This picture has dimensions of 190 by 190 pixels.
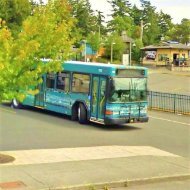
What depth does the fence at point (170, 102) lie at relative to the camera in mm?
27156

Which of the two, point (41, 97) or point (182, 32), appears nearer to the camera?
point (41, 97)

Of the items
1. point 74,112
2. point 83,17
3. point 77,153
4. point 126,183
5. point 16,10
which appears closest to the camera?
point 126,183

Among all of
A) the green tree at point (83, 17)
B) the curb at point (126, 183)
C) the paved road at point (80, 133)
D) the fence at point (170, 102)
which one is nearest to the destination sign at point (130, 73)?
the paved road at point (80, 133)

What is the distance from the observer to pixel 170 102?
95.2 feet

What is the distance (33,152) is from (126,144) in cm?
380

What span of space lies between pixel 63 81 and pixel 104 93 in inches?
141

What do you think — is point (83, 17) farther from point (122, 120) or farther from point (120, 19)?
point (122, 120)

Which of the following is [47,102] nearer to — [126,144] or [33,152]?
[126,144]

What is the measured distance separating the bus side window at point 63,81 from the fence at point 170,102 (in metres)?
7.63

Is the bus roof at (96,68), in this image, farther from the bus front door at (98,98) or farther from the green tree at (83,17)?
the green tree at (83,17)

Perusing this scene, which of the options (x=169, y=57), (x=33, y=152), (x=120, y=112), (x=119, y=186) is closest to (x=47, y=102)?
(x=120, y=112)

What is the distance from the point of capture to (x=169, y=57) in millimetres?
81562

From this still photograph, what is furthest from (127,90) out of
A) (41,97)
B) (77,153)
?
(77,153)

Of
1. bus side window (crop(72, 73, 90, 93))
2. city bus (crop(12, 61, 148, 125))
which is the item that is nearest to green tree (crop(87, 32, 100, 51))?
city bus (crop(12, 61, 148, 125))
